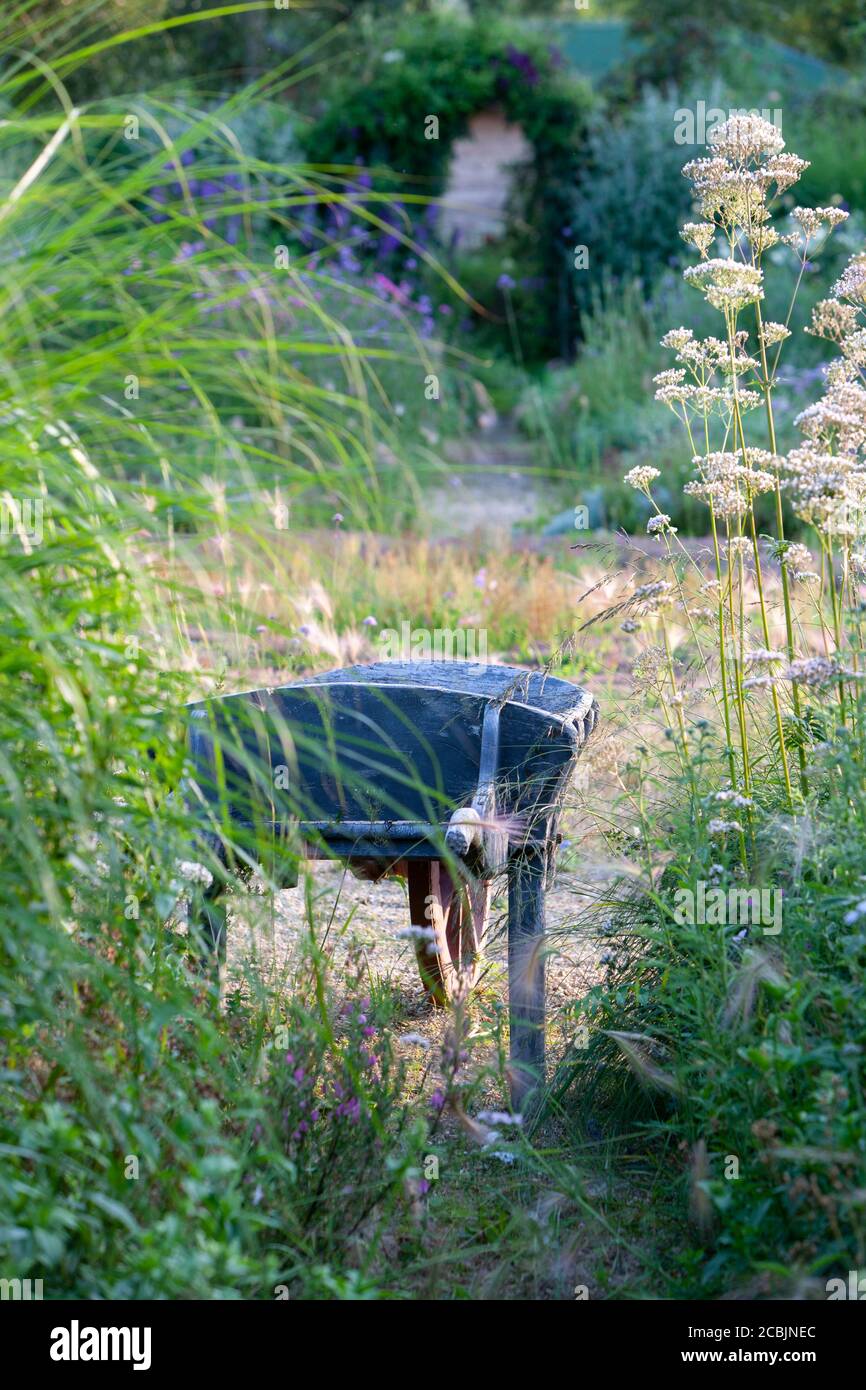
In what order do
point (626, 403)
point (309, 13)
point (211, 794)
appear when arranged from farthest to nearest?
1. point (309, 13)
2. point (626, 403)
3. point (211, 794)

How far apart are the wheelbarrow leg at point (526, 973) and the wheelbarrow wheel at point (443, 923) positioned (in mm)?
278

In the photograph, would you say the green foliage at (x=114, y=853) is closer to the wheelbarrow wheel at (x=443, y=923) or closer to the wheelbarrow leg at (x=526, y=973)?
the wheelbarrow leg at (x=526, y=973)

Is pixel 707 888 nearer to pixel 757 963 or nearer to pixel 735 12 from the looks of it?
pixel 757 963

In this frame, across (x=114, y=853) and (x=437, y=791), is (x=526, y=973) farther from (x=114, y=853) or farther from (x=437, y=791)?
(x=114, y=853)

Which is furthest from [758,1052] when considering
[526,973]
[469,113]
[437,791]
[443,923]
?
[469,113]

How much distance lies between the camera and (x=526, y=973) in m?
2.98

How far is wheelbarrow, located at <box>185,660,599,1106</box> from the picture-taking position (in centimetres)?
292

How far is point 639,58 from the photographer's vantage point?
18156 mm

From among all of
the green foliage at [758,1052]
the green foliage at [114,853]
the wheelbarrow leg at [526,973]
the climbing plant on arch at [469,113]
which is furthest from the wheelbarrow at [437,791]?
the climbing plant on arch at [469,113]

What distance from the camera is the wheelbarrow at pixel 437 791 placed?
2918 mm

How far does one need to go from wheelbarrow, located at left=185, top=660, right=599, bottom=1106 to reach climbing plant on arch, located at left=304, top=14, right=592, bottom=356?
12.2 meters

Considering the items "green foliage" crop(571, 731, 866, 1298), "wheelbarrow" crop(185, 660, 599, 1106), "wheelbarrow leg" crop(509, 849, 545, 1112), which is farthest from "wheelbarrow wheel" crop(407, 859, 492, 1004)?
"green foliage" crop(571, 731, 866, 1298)
